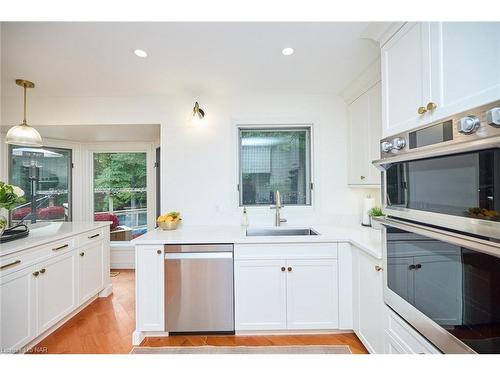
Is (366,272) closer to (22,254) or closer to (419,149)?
(419,149)

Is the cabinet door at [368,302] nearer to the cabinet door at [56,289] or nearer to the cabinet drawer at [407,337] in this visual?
the cabinet drawer at [407,337]

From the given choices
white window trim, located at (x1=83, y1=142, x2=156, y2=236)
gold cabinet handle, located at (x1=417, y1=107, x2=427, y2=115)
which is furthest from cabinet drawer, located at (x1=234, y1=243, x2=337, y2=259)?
white window trim, located at (x1=83, y1=142, x2=156, y2=236)

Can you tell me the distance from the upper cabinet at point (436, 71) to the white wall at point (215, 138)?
1150mm

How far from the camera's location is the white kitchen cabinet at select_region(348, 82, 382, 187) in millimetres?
1873

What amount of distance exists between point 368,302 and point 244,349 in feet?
3.34

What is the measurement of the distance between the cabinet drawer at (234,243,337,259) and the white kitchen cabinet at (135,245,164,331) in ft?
2.17

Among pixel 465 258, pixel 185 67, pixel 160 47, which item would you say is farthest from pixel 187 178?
pixel 465 258

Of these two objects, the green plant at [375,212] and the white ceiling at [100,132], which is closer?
A: the green plant at [375,212]

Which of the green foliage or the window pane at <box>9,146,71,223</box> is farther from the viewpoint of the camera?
the green foliage

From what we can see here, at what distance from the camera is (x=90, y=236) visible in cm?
229

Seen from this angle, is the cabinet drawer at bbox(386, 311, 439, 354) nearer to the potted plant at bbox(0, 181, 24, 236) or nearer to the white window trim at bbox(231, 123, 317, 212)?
the white window trim at bbox(231, 123, 317, 212)

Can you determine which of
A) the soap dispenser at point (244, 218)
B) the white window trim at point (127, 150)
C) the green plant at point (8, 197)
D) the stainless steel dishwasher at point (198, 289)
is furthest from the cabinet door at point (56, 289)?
the soap dispenser at point (244, 218)

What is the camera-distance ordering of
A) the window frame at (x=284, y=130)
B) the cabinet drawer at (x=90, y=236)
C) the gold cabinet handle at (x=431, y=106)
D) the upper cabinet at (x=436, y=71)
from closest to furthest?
the upper cabinet at (x=436, y=71) < the gold cabinet handle at (x=431, y=106) < the cabinet drawer at (x=90, y=236) < the window frame at (x=284, y=130)

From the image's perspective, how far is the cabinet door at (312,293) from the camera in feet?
5.91
